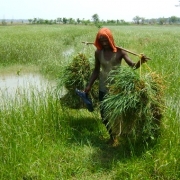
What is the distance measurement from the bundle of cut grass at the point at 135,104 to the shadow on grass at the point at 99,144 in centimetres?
19

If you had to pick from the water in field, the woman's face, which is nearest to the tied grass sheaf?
the water in field

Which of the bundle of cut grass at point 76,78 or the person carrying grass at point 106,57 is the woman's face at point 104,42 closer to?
the person carrying grass at point 106,57

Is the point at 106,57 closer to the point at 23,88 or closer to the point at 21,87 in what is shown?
the point at 23,88

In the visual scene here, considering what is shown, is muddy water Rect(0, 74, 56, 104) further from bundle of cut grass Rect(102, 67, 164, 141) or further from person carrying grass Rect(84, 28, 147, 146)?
bundle of cut grass Rect(102, 67, 164, 141)

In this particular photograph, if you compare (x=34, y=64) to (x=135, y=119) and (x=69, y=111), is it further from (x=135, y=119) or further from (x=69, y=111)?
(x=135, y=119)

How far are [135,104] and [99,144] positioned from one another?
0.95 metres

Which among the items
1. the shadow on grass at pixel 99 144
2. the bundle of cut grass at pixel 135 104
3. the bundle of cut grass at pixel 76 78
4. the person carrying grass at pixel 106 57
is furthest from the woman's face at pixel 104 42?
the shadow on grass at pixel 99 144

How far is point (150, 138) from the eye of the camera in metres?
3.41

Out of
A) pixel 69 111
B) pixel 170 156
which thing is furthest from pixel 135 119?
pixel 69 111

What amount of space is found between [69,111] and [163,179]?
2065mm

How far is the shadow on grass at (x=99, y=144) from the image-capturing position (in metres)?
3.37

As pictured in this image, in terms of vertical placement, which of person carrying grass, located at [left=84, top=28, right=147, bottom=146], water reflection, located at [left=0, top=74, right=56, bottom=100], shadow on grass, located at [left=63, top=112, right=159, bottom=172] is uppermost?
person carrying grass, located at [left=84, top=28, right=147, bottom=146]

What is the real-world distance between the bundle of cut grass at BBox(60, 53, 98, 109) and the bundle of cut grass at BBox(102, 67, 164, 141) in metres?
0.89

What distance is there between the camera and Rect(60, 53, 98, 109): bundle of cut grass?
4227mm
